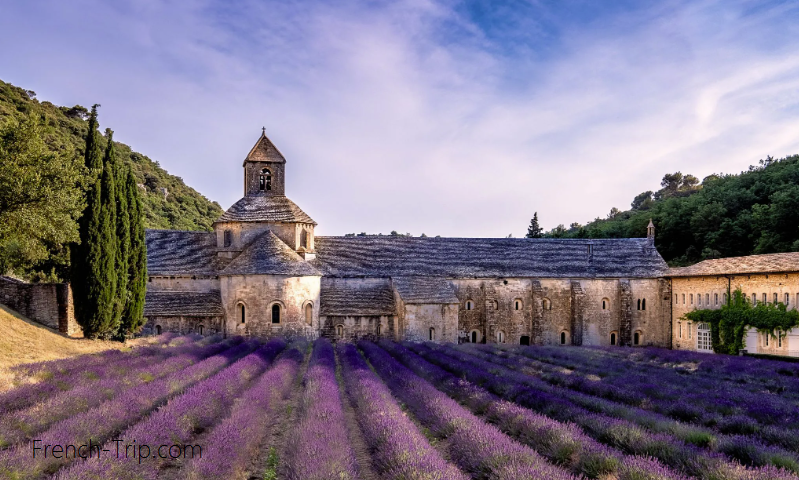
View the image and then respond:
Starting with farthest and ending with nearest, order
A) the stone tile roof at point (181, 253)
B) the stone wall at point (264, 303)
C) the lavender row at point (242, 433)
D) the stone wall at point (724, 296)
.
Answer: the stone tile roof at point (181, 253) → the stone wall at point (264, 303) → the stone wall at point (724, 296) → the lavender row at point (242, 433)

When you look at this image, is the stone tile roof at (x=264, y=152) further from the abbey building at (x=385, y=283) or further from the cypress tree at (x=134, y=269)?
the cypress tree at (x=134, y=269)

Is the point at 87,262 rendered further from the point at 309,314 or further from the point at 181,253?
the point at 309,314

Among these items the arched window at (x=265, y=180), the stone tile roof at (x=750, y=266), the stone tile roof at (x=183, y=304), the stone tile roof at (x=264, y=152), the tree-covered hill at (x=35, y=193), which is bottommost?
the stone tile roof at (x=183, y=304)

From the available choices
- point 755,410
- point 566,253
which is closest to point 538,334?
point 566,253

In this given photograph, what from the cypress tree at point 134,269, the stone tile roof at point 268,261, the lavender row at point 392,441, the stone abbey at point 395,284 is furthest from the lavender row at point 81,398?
the stone abbey at point 395,284

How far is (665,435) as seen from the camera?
9258 millimetres

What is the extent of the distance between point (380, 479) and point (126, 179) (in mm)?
23915

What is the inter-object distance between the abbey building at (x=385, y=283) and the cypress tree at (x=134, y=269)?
3819 mm

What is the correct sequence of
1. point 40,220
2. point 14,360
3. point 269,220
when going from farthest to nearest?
point 269,220, point 40,220, point 14,360

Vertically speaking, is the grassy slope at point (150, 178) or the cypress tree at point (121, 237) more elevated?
the grassy slope at point (150, 178)

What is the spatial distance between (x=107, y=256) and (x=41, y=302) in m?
3.43

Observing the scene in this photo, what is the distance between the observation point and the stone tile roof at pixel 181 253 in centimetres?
3297

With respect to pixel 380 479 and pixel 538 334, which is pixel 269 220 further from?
pixel 380 479

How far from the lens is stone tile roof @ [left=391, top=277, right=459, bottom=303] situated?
32094 millimetres
